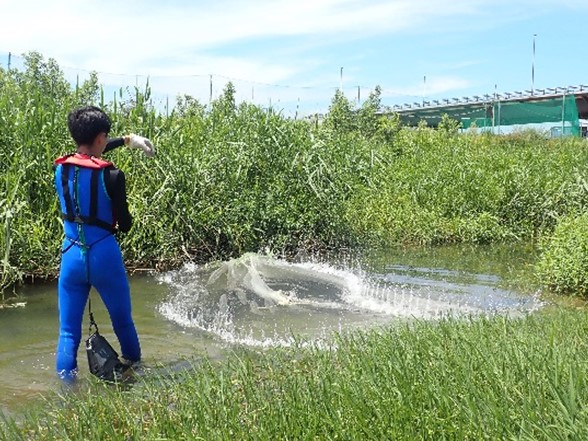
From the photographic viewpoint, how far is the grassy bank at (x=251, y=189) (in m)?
8.93

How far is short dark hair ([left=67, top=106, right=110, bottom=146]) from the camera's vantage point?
4762 millimetres

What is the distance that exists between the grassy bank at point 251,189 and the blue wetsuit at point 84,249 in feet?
10.8

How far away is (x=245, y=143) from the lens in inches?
433

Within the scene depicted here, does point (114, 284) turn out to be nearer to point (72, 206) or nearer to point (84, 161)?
point (72, 206)

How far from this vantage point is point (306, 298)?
26.1 feet

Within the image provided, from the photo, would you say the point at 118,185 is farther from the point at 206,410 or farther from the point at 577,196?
the point at 577,196

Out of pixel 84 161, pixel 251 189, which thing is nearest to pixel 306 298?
pixel 251 189

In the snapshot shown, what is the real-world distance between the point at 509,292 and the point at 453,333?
402 cm

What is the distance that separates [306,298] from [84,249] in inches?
143

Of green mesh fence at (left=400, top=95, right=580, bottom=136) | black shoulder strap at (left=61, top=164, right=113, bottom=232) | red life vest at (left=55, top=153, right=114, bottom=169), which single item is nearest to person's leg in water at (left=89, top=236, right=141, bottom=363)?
black shoulder strap at (left=61, top=164, right=113, bottom=232)

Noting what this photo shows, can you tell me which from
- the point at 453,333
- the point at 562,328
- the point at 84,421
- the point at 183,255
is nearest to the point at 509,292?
the point at 562,328

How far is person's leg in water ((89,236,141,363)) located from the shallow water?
413 mm

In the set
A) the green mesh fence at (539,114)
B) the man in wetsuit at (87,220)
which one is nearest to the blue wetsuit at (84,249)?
the man in wetsuit at (87,220)

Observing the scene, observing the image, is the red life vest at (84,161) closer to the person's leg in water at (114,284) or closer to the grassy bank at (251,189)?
the person's leg in water at (114,284)
